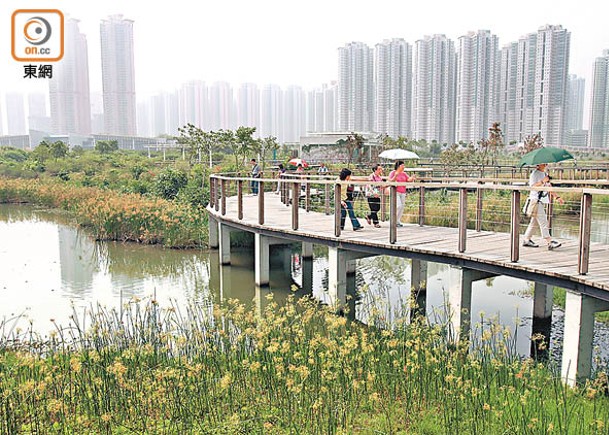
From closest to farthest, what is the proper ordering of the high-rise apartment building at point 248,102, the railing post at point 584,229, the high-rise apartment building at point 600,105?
1. the railing post at point 584,229
2. the high-rise apartment building at point 600,105
3. the high-rise apartment building at point 248,102

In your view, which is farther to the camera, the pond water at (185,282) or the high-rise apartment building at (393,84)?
the high-rise apartment building at (393,84)

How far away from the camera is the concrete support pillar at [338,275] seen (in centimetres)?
899

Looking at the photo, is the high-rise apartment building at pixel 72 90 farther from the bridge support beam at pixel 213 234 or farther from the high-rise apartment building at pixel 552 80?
the bridge support beam at pixel 213 234

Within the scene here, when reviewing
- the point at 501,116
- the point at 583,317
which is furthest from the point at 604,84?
the point at 583,317

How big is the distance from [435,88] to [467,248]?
2685 inches

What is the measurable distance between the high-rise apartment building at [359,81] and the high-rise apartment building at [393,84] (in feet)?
4.93

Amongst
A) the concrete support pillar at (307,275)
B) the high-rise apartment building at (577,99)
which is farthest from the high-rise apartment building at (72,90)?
the concrete support pillar at (307,275)

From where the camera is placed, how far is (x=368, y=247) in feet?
28.9

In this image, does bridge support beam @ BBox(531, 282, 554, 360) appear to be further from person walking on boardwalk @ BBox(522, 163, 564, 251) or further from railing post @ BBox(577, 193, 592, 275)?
railing post @ BBox(577, 193, 592, 275)

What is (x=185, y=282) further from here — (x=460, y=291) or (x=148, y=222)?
(x=460, y=291)

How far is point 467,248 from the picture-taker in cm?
798

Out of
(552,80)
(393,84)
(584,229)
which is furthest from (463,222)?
(393,84)

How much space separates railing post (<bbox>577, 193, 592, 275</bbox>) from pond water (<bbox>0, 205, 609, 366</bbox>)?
4.91ft

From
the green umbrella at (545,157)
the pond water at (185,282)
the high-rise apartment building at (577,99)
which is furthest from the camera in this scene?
the high-rise apartment building at (577,99)
